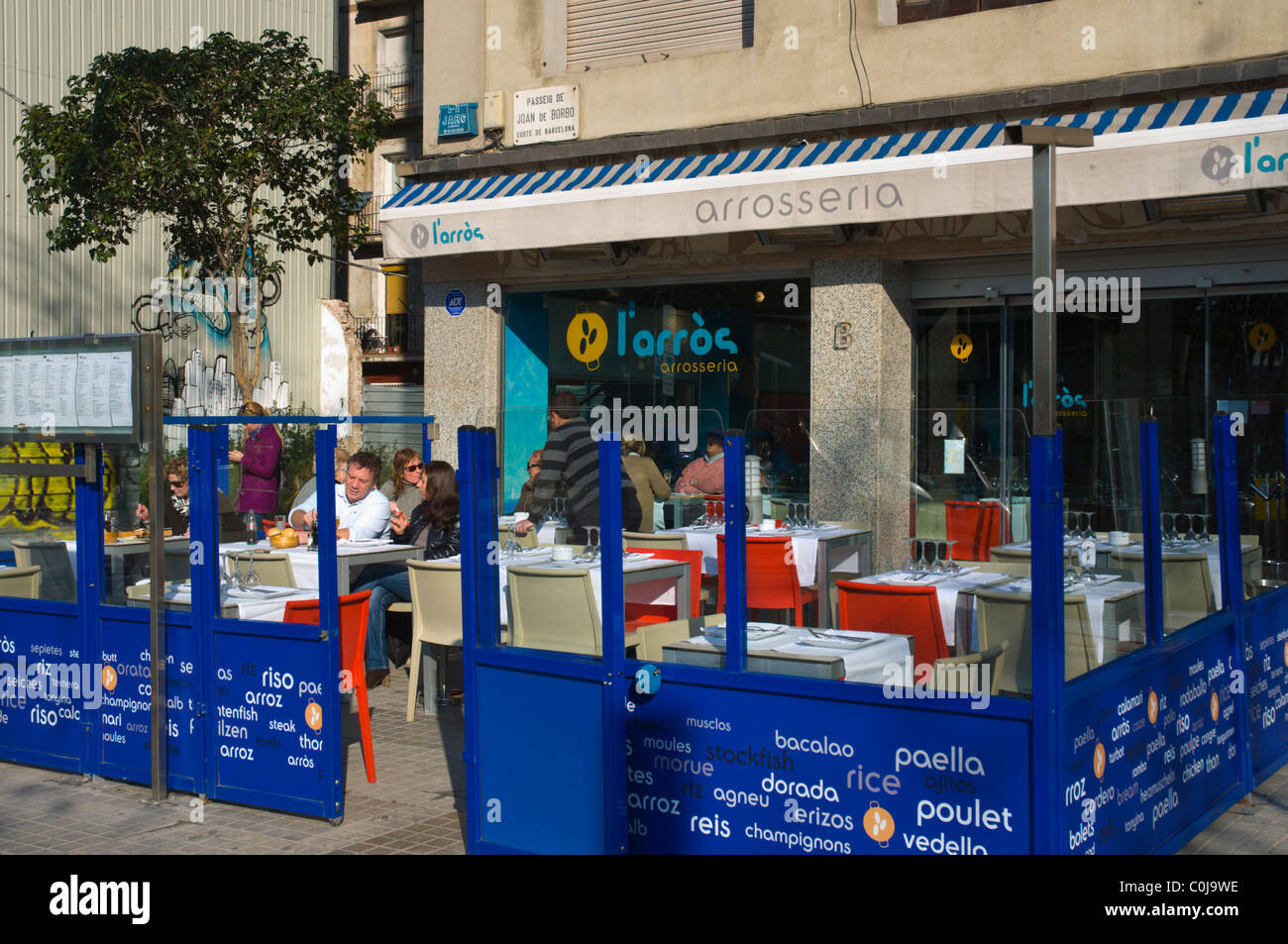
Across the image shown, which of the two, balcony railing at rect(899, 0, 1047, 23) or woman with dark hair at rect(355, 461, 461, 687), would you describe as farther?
balcony railing at rect(899, 0, 1047, 23)

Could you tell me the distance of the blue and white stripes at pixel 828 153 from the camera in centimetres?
948

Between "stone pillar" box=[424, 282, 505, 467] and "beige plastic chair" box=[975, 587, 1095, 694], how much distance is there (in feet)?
28.4

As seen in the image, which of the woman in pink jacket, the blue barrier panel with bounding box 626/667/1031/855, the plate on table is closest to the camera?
the blue barrier panel with bounding box 626/667/1031/855

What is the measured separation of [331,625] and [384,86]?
23555 millimetres

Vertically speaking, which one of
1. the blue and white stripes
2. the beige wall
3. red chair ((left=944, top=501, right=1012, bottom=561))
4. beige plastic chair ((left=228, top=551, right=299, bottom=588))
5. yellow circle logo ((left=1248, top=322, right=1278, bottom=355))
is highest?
the beige wall

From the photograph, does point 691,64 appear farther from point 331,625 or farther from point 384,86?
point 384,86

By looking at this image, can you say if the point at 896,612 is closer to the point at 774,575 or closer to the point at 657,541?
the point at 774,575

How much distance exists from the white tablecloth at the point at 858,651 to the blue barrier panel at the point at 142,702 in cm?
266

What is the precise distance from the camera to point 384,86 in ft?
88.9

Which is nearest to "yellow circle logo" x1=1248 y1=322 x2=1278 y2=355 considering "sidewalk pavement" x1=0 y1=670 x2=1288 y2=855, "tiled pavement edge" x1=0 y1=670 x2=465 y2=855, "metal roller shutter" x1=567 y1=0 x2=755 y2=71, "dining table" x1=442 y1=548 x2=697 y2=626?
"sidewalk pavement" x1=0 y1=670 x2=1288 y2=855

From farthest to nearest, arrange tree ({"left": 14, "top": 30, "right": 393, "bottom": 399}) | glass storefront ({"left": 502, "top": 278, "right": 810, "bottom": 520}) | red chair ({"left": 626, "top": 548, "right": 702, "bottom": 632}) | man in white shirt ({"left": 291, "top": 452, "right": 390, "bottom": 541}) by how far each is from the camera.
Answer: tree ({"left": 14, "top": 30, "right": 393, "bottom": 399}), glass storefront ({"left": 502, "top": 278, "right": 810, "bottom": 520}), man in white shirt ({"left": 291, "top": 452, "right": 390, "bottom": 541}), red chair ({"left": 626, "top": 548, "right": 702, "bottom": 632})

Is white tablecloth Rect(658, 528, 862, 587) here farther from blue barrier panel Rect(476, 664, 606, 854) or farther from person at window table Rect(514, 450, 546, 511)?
blue barrier panel Rect(476, 664, 606, 854)

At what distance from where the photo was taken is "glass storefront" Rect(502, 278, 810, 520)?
12234 mm

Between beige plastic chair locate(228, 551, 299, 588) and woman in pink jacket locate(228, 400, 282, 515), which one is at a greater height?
woman in pink jacket locate(228, 400, 282, 515)
